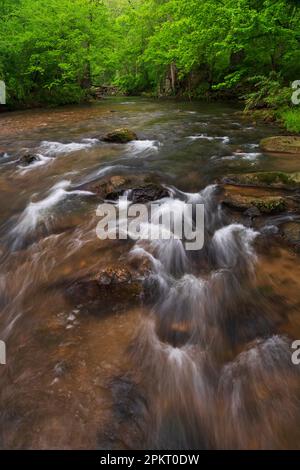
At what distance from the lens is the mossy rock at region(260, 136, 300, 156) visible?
7.86 metres

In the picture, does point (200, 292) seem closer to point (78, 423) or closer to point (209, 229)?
point (209, 229)

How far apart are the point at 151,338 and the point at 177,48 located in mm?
21318

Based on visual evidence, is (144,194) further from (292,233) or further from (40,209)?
(292,233)

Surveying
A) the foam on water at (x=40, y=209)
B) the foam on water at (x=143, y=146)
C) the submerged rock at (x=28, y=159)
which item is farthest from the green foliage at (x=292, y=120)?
the submerged rock at (x=28, y=159)

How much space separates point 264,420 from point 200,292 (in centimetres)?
163

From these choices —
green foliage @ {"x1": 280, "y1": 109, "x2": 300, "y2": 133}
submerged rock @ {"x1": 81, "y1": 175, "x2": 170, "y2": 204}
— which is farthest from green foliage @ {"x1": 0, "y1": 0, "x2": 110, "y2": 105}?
submerged rock @ {"x1": 81, "y1": 175, "x2": 170, "y2": 204}

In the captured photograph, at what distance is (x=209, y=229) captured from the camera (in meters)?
5.18

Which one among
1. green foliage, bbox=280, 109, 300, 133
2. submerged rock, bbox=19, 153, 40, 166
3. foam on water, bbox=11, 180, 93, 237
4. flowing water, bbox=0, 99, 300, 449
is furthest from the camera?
green foliage, bbox=280, 109, 300, 133

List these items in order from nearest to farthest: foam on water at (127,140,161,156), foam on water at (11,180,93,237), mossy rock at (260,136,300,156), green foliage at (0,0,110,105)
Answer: foam on water at (11,180,93,237) → mossy rock at (260,136,300,156) → foam on water at (127,140,161,156) → green foliage at (0,0,110,105)

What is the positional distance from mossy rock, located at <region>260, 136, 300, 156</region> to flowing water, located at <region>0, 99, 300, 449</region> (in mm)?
2820

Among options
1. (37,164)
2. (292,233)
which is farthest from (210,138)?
(292,233)

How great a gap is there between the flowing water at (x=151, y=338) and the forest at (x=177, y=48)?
24.0 ft

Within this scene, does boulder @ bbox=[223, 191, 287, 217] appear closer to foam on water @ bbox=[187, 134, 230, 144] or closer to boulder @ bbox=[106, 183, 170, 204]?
boulder @ bbox=[106, 183, 170, 204]

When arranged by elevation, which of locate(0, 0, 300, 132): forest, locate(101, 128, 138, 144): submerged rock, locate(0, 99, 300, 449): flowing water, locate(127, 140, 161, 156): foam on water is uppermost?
locate(0, 0, 300, 132): forest
